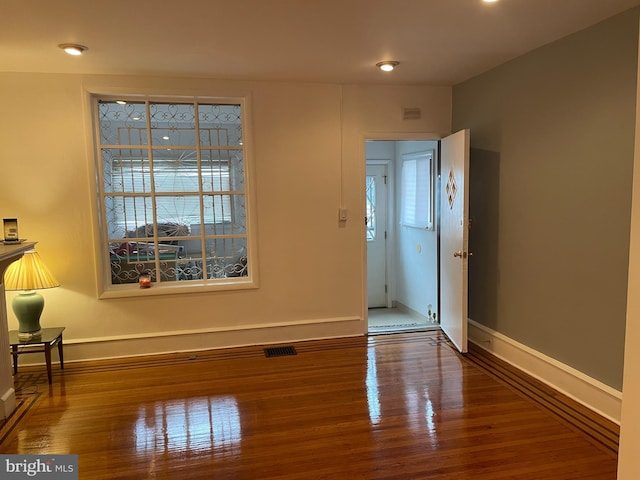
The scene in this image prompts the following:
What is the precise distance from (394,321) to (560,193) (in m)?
3.12

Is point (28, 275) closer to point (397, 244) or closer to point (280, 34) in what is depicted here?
point (280, 34)

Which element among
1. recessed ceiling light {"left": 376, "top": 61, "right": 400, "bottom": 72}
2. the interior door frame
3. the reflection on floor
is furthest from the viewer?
the reflection on floor

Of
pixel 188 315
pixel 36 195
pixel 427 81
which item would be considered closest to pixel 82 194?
pixel 36 195

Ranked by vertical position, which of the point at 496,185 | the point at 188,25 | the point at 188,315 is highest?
the point at 188,25

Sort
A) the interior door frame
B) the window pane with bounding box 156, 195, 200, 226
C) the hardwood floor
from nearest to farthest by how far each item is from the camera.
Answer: the hardwood floor
the window pane with bounding box 156, 195, 200, 226
the interior door frame

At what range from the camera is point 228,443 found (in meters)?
2.65

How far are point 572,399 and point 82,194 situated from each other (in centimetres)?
412

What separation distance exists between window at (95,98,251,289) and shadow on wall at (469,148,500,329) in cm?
215

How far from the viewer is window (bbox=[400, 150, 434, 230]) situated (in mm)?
5152

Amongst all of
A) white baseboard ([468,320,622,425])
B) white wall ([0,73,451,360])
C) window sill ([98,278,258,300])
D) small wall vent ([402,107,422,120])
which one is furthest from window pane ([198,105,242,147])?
white baseboard ([468,320,622,425])

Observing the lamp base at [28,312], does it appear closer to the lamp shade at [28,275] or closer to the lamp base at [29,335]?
the lamp base at [29,335]

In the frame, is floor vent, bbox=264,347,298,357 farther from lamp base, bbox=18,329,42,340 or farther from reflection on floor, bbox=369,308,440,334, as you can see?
lamp base, bbox=18,329,42,340

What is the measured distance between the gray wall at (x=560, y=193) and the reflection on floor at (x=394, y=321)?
0.94m

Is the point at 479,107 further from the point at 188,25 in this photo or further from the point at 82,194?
the point at 82,194
